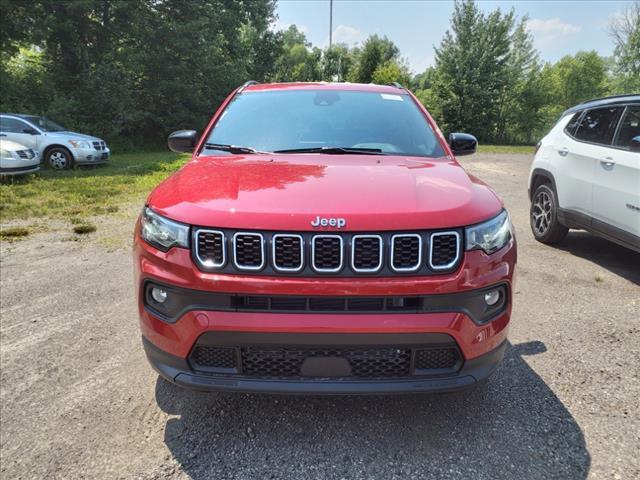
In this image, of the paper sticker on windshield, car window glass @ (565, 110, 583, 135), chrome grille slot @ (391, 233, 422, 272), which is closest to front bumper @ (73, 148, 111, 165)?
the paper sticker on windshield

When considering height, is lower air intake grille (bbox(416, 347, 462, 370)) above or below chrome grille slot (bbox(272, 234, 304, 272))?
below

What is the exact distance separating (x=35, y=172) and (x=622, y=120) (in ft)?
38.4

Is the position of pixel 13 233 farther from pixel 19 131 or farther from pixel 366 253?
pixel 19 131

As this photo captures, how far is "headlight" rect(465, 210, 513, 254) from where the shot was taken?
6.64 ft

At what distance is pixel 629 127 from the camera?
4566 millimetres

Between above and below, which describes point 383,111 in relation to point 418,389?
above

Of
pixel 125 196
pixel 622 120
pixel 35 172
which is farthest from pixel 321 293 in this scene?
pixel 35 172

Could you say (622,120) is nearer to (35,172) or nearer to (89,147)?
(35,172)

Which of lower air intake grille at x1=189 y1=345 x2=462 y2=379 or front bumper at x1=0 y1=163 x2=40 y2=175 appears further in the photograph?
front bumper at x1=0 y1=163 x2=40 y2=175

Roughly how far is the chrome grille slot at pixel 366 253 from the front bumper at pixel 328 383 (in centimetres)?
50

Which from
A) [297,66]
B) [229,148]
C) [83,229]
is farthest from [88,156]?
[297,66]

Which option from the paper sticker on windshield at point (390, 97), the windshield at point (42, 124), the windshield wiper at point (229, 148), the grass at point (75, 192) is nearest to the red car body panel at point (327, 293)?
the windshield wiper at point (229, 148)

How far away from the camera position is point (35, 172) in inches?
433

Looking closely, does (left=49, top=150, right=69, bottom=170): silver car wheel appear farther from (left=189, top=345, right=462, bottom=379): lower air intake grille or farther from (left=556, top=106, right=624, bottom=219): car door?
(left=189, top=345, right=462, bottom=379): lower air intake grille
